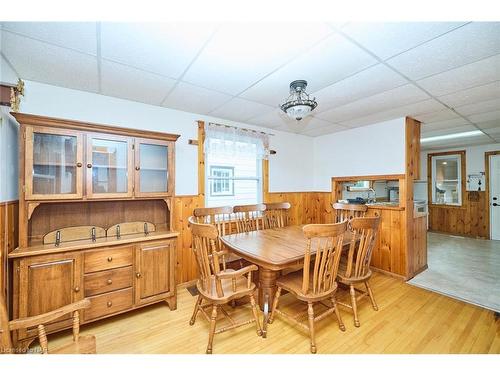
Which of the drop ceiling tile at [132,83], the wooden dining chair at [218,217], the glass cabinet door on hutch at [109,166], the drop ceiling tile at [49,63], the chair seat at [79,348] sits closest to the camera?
the chair seat at [79,348]

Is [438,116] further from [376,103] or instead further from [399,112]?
[376,103]

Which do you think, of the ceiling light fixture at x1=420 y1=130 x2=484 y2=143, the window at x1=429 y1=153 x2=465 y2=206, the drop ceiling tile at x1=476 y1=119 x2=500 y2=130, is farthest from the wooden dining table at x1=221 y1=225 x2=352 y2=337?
the window at x1=429 y1=153 x2=465 y2=206

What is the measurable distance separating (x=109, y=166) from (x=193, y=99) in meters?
1.13

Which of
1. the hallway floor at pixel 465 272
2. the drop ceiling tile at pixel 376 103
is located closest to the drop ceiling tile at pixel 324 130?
the drop ceiling tile at pixel 376 103

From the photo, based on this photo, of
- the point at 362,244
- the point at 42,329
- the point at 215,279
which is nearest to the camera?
the point at 42,329

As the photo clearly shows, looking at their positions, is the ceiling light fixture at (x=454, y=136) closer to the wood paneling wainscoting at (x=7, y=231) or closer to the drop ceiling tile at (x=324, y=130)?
the drop ceiling tile at (x=324, y=130)

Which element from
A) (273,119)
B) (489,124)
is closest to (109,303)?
(273,119)

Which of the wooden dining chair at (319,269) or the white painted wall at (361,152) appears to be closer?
the wooden dining chair at (319,269)

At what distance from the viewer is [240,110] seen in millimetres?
2791

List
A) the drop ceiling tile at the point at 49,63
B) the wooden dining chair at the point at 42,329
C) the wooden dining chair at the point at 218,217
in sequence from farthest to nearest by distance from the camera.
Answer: the wooden dining chair at the point at 218,217 → the drop ceiling tile at the point at 49,63 → the wooden dining chair at the point at 42,329

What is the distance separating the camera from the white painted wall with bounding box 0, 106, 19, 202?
5.32 feet

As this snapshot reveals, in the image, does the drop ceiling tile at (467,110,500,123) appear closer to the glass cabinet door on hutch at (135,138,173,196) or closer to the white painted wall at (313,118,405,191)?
the white painted wall at (313,118,405,191)

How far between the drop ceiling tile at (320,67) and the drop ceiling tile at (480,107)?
6.40 feet

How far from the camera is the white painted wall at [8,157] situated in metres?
1.62
